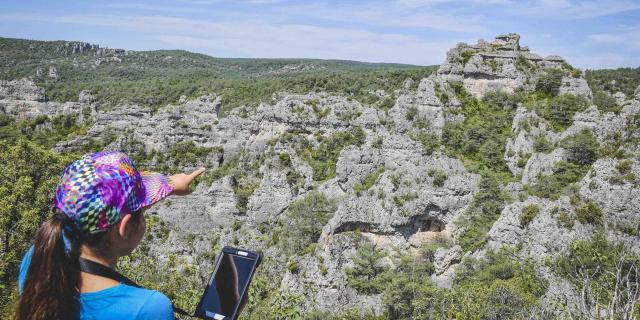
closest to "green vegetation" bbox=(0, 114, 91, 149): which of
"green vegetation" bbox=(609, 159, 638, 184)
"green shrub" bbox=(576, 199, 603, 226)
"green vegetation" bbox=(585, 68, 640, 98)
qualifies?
"green shrub" bbox=(576, 199, 603, 226)

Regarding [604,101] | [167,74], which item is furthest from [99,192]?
[167,74]

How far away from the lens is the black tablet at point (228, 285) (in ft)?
8.36

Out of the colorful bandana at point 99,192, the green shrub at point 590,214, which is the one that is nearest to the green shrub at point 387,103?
the green shrub at point 590,214

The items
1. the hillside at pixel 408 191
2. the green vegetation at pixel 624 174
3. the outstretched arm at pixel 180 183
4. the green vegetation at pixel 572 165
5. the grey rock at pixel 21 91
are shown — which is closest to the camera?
the outstretched arm at pixel 180 183

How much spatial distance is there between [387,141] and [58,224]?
112 ft

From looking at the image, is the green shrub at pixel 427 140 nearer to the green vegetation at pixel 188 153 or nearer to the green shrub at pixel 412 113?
the green shrub at pixel 412 113

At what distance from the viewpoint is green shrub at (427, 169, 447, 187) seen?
3077cm

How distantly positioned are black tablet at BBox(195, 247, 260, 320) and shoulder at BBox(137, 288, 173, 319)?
650mm

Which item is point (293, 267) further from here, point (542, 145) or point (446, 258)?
point (542, 145)

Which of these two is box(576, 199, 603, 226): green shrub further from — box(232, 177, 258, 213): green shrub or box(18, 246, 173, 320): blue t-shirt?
box(232, 177, 258, 213): green shrub

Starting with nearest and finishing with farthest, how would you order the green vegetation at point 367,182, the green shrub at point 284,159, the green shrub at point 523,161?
the green shrub at point 523,161 < the green vegetation at point 367,182 < the green shrub at point 284,159

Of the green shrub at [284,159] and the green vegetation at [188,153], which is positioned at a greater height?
the green shrub at [284,159]

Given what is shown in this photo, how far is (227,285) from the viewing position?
8.83 ft

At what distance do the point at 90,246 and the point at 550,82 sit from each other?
40345 mm
